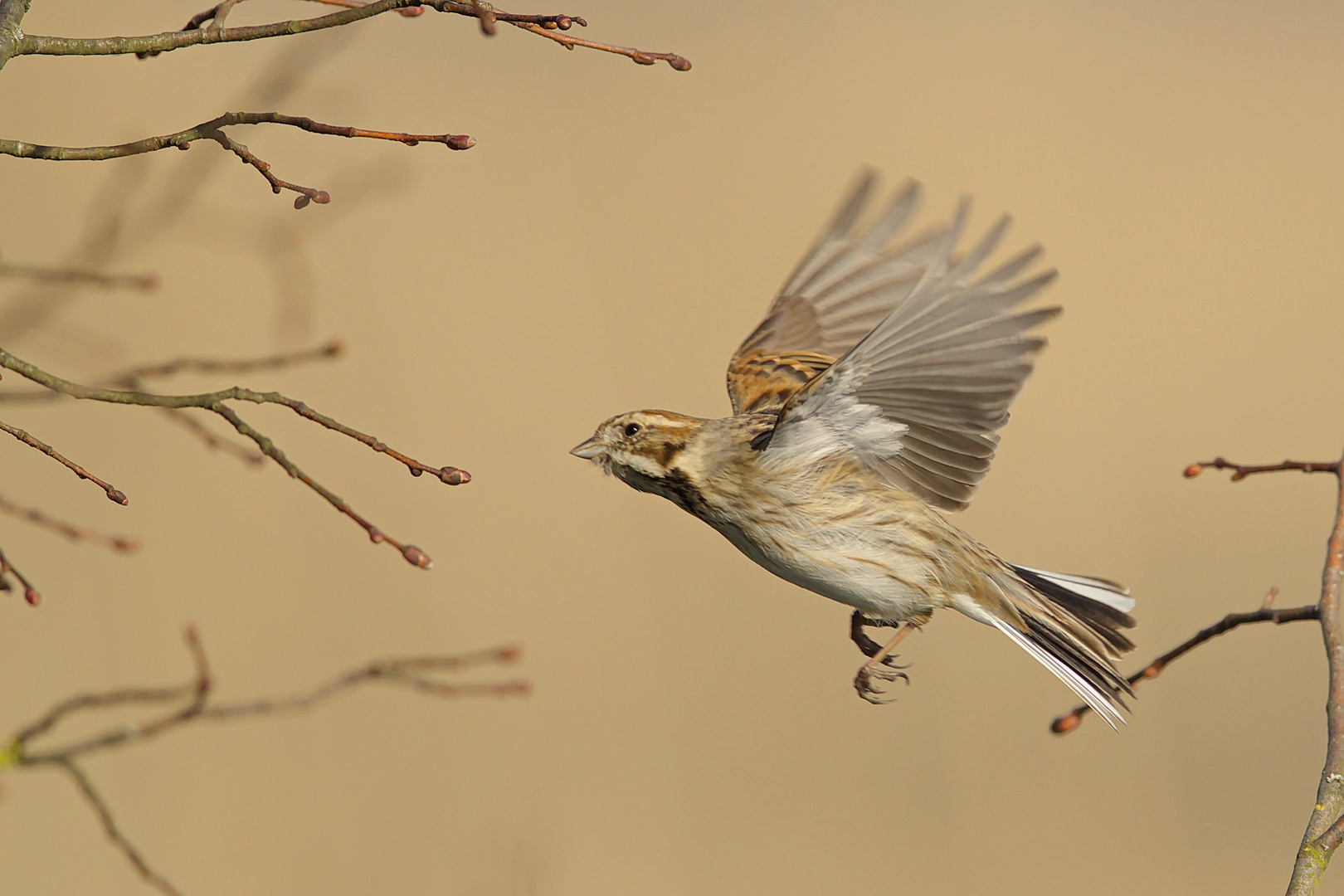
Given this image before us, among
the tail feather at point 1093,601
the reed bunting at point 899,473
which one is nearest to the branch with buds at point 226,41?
the reed bunting at point 899,473

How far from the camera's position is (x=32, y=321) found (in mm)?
2426

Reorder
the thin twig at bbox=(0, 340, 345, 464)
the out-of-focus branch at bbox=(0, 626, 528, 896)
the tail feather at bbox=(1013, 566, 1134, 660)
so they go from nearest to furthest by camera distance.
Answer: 1. the out-of-focus branch at bbox=(0, 626, 528, 896)
2. the thin twig at bbox=(0, 340, 345, 464)
3. the tail feather at bbox=(1013, 566, 1134, 660)

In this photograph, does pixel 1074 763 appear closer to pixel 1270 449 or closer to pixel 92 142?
pixel 1270 449

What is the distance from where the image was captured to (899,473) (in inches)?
150

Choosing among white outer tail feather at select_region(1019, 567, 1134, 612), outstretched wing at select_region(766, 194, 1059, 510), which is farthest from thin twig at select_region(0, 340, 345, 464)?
white outer tail feather at select_region(1019, 567, 1134, 612)

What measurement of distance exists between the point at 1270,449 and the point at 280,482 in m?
8.65

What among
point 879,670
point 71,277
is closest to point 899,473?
point 879,670

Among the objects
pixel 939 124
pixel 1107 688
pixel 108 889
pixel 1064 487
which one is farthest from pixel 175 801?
pixel 939 124

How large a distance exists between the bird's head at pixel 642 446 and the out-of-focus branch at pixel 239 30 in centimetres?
180

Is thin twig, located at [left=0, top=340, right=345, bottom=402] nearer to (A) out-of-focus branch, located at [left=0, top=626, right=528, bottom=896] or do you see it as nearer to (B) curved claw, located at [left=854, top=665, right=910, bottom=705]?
(A) out-of-focus branch, located at [left=0, top=626, right=528, bottom=896]

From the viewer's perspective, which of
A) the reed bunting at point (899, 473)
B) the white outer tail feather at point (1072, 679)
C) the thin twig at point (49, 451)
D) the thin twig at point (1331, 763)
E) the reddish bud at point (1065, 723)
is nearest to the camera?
the thin twig at point (49, 451)

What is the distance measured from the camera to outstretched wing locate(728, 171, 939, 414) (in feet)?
15.2

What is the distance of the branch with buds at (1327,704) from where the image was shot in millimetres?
1818

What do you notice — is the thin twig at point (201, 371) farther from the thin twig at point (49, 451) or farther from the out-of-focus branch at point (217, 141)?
the out-of-focus branch at point (217, 141)
